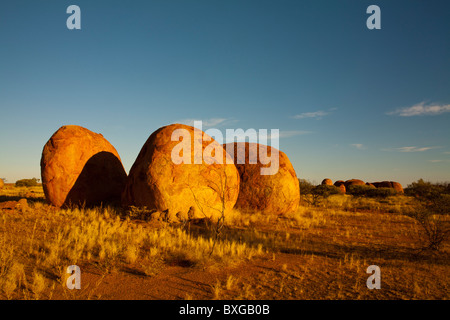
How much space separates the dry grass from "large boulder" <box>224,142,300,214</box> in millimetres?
3323

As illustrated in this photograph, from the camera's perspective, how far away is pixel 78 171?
11.2 m

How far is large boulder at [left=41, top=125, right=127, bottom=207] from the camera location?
11031mm

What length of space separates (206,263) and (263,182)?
742 cm

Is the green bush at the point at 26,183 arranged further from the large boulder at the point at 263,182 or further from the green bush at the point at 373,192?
the green bush at the point at 373,192

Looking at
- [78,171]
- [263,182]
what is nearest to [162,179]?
[78,171]

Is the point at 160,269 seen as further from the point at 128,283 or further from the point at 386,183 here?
the point at 386,183

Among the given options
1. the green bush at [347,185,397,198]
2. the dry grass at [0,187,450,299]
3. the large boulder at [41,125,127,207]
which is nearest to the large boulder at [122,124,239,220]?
the dry grass at [0,187,450,299]

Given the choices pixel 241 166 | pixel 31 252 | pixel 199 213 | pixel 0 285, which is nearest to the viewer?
pixel 0 285

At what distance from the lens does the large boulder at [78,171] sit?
1103 centimetres

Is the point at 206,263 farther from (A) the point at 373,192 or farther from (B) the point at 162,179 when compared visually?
(A) the point at 373,192

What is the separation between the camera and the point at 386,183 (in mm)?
44312
